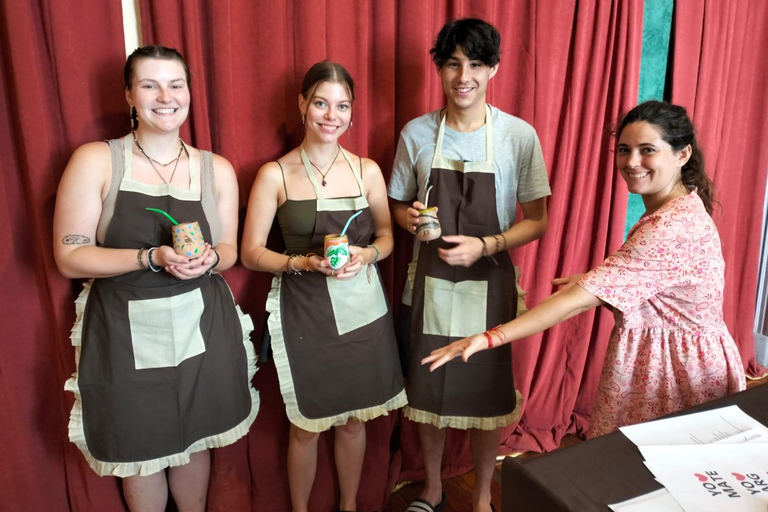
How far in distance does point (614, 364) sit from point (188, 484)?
4.46ft

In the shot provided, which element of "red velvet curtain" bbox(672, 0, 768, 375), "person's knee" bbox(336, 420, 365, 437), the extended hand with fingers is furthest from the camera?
"red velvet curtain" bbox(672, 0, 768, 375)

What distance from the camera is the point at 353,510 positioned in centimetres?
193

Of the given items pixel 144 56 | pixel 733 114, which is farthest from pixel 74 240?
pixel 733 114

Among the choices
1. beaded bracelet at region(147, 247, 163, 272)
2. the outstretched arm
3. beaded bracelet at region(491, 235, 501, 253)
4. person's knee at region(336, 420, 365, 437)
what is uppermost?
beaded bracelet at region(147, 247, 163, 272)

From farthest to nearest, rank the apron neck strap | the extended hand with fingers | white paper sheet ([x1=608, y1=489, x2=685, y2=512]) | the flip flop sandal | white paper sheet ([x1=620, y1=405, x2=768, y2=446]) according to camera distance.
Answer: the flip flop sandal → the apron neck strap → the extended hand with fingers → white paper sheet ([x1=620, y1=405, x2=768, y2=446]) → white paper sheet ([x1=608, y1=489, x2=685, y2=512])

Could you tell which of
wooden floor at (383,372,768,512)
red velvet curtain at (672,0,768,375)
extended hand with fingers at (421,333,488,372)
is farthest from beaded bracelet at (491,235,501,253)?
red velvet curtain at (672,0,768,375)

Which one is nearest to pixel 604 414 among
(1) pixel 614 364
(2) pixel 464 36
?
(1) pixel 614 364

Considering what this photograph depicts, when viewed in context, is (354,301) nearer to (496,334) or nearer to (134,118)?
(496,334)

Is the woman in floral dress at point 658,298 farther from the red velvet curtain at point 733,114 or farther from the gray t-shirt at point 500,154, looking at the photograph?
the red velvet curtain at point 733,114

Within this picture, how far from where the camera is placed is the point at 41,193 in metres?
1.44

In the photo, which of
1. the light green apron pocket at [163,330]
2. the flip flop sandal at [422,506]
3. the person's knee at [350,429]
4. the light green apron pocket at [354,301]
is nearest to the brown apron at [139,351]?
the light green apron pocket at [163,330]

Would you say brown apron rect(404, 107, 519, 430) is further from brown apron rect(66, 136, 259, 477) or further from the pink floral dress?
brown apron rect(66, 136, 259, 477)

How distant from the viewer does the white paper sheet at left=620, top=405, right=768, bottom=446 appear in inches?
38.8

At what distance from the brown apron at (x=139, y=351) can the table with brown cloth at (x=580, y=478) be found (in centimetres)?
94
